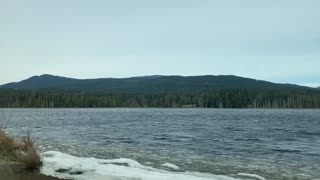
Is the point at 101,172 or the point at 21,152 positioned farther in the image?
the point at 21,152

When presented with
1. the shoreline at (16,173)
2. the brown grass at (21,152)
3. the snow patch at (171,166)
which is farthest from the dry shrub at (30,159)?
the snow patch at (171,166)

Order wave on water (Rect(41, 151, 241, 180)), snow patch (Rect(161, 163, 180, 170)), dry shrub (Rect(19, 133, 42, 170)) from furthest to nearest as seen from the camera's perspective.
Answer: snow patch (Rect(161, 163, 180, 170)) < dry shrub (Rect(19, 133, 42, 170)) < wave on water (Rect(41, 151, 241, 180))

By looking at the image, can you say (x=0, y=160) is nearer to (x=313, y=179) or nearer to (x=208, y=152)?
(x=313, y=179)

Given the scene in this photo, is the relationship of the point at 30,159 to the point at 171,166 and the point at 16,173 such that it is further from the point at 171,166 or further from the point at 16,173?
the point at 171,166

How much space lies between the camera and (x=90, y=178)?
48.4ft

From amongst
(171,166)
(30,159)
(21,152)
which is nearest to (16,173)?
(30,159)

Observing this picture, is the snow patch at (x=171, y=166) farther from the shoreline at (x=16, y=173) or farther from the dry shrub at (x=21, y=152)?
the shoreline at (x=16, y=173)

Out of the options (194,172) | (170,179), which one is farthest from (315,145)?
(170,179)

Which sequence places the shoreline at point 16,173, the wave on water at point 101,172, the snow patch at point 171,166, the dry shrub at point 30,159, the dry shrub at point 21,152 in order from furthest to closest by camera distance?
the snow patch at point 171,166, the dry shrub at point 21,152, the dry shrub at point 30,159, the wave on water at point 101,172, the shoreline at point 16,173

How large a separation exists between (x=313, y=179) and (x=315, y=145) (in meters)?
17.1

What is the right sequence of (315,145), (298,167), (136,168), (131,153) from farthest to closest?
(315,145) < (131,153) < (298,167) < (136,168)

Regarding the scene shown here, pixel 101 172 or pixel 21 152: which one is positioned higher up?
pixel 21 152

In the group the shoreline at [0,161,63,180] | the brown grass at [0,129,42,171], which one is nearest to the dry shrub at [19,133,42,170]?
the brown grass at [0,129,42,171]

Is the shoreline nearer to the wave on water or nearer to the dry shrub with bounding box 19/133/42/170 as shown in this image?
the dry shrub with bounding box 19/133/42/170
